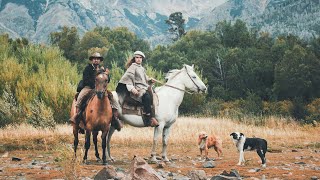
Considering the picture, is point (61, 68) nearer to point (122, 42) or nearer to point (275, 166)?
point (275, 166)

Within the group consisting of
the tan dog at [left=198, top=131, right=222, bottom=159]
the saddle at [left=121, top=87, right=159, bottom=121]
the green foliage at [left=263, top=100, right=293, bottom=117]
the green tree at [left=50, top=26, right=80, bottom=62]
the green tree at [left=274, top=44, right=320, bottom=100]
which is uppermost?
the green tree at [left=50, top=26, right=80, bottom=62]

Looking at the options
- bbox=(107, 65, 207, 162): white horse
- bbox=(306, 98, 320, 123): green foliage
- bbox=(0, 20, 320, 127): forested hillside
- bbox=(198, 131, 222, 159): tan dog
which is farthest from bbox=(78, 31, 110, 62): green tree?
bbox=(107, 65, 207, 162): white horse

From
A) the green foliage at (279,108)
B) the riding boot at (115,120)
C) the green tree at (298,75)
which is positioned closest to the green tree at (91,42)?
the green tree at (298,75)

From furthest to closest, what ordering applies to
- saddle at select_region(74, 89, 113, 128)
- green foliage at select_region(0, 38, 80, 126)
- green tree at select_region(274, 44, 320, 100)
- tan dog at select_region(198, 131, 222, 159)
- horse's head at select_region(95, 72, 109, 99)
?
green tree at select_region(274, 44, 320, 100) < green foliage at select_region(0, 38, 80, 126) < tan dog at select_region(198, 131, 222, 159) < saddle at select_region(74, 89, 113, 128) < horse's head at select_region(95, 72, 109, 99)

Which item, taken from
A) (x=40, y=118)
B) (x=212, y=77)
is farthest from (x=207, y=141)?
(x=212, y=77)

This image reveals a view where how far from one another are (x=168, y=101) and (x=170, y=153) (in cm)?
341

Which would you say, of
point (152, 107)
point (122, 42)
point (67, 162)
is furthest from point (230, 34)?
point (67, 162)

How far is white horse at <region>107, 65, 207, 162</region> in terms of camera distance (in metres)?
11.5

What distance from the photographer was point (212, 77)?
49.1 m

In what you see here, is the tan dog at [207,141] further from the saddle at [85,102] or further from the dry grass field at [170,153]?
the saddle at [85,102]

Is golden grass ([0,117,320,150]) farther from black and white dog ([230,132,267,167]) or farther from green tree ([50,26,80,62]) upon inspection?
green tree ([50,26,80,62])

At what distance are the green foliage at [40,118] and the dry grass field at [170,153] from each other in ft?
2.01

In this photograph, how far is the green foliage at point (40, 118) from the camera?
800 inches

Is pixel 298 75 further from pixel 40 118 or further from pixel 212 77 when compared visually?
pixel 40 118
